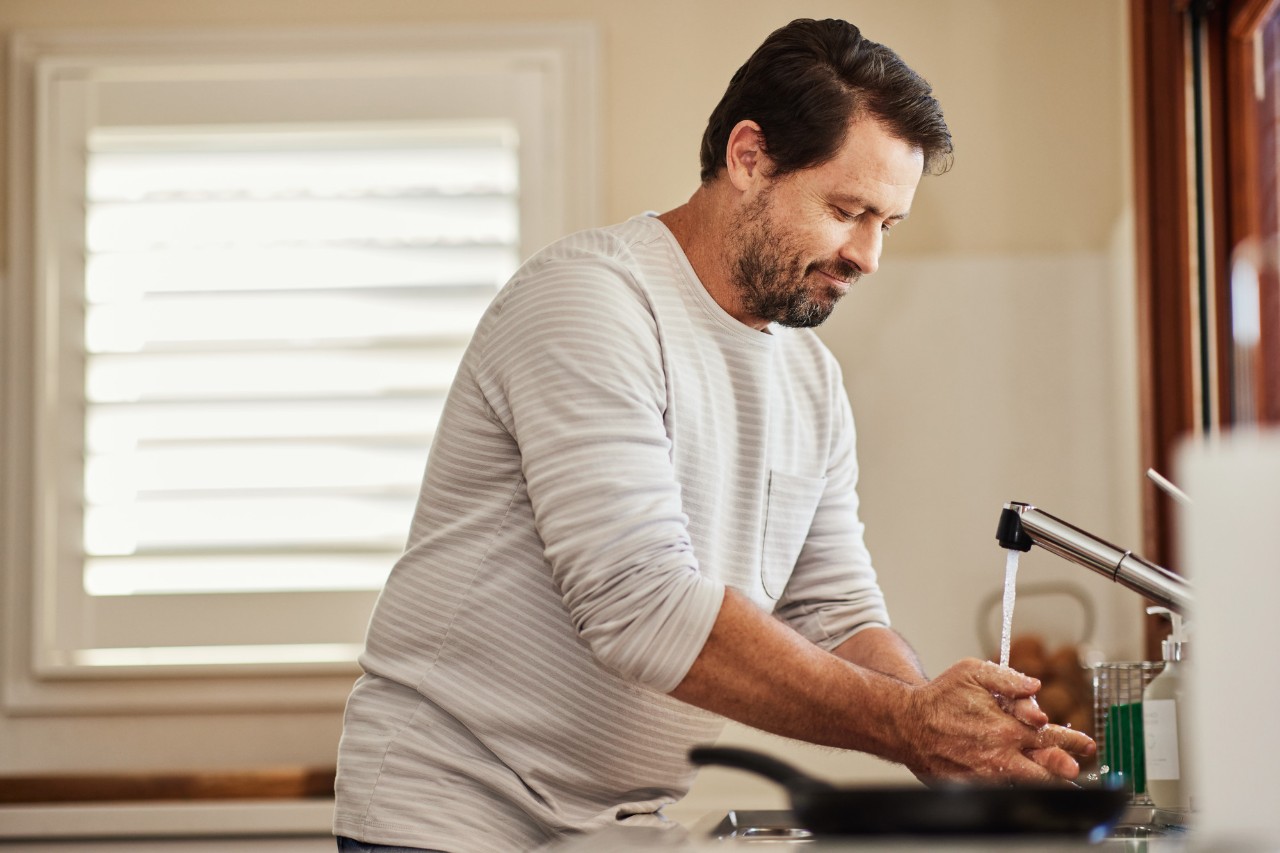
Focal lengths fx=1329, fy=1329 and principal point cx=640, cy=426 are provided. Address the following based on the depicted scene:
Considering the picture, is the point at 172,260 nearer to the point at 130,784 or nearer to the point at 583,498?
the point at 130,784

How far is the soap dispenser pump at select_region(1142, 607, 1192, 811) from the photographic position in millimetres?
1287

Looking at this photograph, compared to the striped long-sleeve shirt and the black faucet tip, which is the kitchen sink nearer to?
the striped long-sleeve shirt

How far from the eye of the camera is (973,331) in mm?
2461

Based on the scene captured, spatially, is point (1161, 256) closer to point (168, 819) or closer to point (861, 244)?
point (861, 244)

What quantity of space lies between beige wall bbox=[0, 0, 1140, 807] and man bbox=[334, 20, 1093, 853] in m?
0.87

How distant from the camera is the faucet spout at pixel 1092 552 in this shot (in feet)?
3.98

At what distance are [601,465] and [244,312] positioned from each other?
1587mm

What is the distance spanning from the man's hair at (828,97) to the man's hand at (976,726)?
0.58 meters

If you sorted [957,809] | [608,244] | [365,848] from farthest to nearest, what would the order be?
[608,244], [365,848], [957,809]

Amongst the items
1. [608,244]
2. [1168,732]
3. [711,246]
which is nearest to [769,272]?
[711,246]

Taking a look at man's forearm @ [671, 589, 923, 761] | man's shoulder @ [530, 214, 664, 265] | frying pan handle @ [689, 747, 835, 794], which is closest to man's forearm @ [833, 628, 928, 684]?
man's forearm @ [671, 589, 923, 761]

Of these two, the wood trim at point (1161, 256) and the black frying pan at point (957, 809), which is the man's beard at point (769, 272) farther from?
the wood trim at point (1161, 256)

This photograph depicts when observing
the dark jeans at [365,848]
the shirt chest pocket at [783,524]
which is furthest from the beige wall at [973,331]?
the dark jeans at [365,848]

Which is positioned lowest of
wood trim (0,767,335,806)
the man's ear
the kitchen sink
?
wood trim (0,767,335,806)
